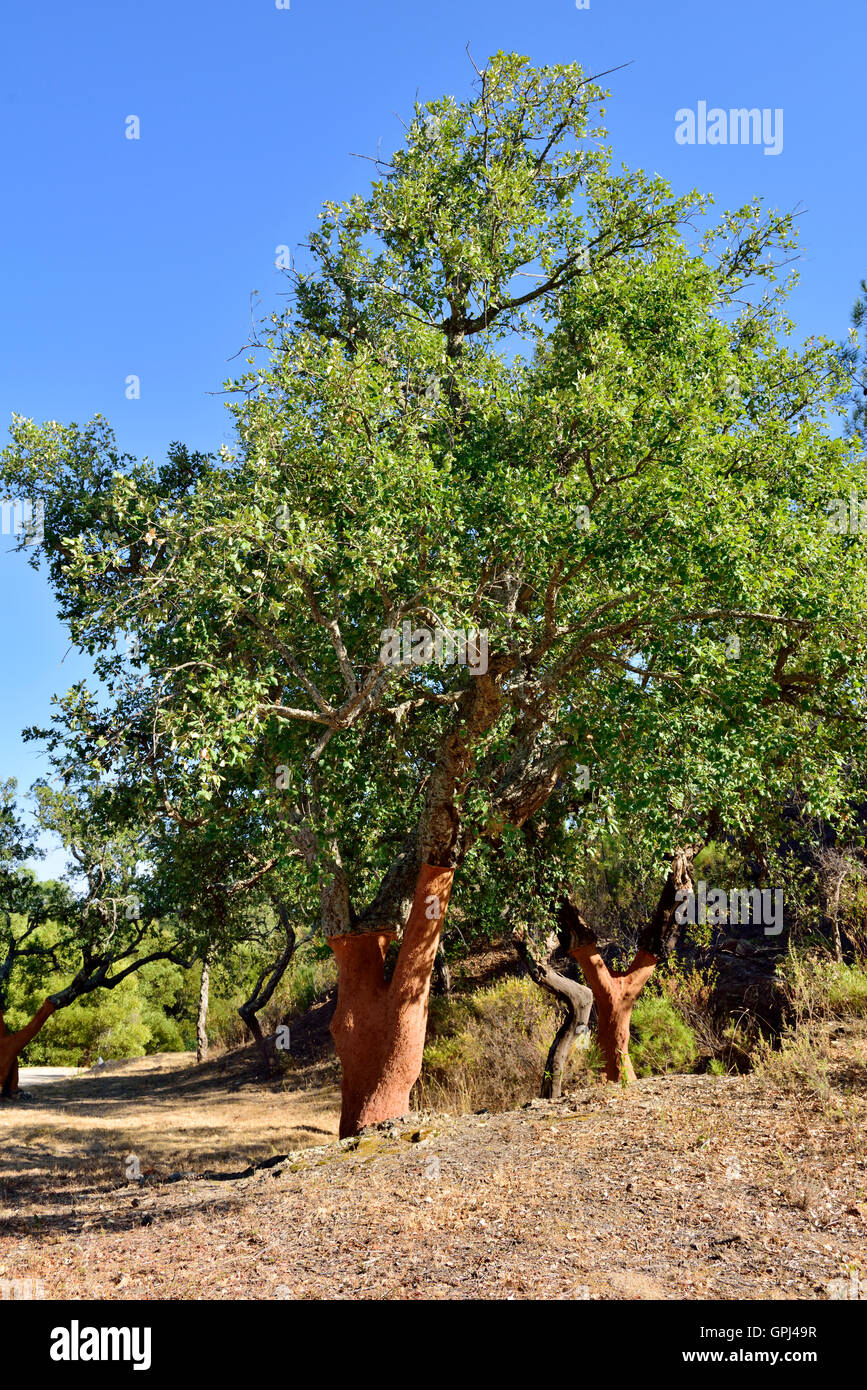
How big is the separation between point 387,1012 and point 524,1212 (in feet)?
13.8

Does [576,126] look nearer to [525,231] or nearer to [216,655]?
[525,231]

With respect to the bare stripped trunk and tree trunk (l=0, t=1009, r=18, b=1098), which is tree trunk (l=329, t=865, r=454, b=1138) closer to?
the bare stripped trunk

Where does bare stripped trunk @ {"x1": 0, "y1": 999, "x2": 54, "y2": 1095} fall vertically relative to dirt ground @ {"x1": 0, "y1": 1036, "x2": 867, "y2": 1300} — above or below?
below

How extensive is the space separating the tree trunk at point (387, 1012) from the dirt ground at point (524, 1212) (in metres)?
0.59

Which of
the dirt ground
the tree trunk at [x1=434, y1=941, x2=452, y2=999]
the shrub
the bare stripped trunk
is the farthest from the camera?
the bare stripped trunk

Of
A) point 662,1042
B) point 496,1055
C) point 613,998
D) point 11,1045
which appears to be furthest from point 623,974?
point 11,1045

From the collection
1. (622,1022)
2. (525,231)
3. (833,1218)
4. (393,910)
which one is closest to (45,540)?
(393,910)

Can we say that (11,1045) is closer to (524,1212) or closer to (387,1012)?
(387,1012)

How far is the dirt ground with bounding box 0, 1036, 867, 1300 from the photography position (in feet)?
19.6

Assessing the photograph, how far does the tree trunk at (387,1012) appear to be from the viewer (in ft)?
36.4

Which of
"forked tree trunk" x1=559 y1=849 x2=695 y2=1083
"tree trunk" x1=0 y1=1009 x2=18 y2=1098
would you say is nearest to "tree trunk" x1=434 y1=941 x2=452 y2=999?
"forked tree trunk" x1=559 y1=849 x2=695 y2=1083

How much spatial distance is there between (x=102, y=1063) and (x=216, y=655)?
34.5m

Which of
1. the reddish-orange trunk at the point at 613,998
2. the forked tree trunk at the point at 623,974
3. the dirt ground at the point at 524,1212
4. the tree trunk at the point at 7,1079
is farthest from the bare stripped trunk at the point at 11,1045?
the reddish-orange trunk at the point at 613,998

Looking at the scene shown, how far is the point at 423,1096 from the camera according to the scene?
1577 centimetres
